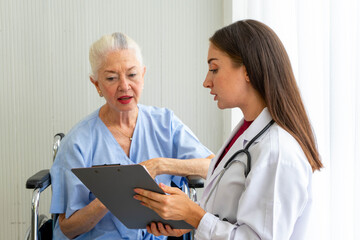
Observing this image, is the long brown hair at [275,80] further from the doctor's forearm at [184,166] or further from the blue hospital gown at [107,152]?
the blue hospital gown at [107,152]

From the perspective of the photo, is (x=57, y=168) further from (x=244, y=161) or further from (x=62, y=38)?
(x=62, y=38)

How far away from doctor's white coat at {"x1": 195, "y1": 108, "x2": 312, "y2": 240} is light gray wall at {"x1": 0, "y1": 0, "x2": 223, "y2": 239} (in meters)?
1.48

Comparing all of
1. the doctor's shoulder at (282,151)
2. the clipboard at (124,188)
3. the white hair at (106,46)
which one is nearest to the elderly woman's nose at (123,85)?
the white hair at (106,46)

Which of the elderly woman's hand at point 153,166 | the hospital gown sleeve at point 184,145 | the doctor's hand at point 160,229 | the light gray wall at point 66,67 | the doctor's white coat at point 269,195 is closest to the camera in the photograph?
the doctor's white coat at point 269,195

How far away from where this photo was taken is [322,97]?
1.47 metres

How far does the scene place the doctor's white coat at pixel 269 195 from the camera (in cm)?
104

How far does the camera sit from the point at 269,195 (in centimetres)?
104

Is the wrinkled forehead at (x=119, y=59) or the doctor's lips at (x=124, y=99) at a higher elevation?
the wrinkled forehead at (x=119, y=59)

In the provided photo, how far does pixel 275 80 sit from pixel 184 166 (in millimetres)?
728

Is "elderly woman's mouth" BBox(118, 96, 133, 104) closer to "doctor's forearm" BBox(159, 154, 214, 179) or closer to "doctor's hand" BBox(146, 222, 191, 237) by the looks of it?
"doctor's forearm" BBox(159, 154, 214, 179)

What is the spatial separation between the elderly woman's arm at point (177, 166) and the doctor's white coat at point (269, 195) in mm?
569

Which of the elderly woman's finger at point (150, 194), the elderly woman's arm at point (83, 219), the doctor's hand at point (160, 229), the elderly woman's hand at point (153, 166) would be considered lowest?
the elderly woman's arm at point (83, 219)

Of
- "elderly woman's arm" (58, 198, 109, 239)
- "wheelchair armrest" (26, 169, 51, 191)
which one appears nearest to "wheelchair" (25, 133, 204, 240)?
"wheelchair armrest" (26, 169, 51, 191)

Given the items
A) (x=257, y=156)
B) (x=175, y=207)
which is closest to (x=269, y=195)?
(x=257, y=156)
